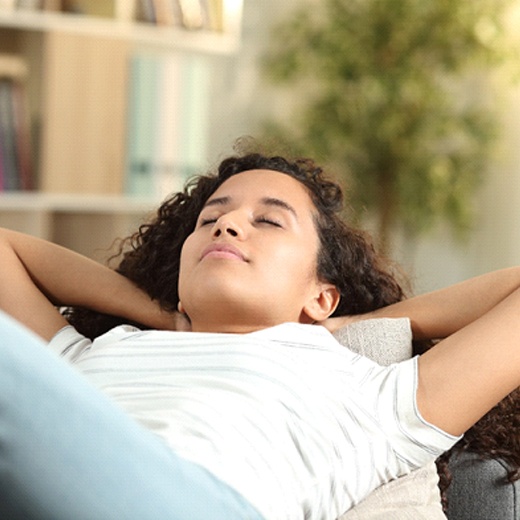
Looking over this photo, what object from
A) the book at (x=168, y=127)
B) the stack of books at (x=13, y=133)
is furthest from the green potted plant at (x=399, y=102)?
Result: the stack of books at (x=13, y=133)

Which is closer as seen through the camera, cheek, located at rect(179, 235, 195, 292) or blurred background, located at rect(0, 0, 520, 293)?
cheek, located at rect(179, 235, 195, 292)

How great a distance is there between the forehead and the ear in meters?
0.13

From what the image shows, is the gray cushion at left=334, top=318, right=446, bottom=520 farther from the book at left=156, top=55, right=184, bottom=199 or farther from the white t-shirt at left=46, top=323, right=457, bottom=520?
the book at left=156, top=55, right=184, bottom=199

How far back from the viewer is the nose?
151 centimetres

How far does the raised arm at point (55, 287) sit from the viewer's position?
1615mm

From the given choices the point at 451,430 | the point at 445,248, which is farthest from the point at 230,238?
the point at 445,248

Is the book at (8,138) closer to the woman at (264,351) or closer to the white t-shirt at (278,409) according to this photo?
the woman at (264,351)

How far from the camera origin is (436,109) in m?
4.27

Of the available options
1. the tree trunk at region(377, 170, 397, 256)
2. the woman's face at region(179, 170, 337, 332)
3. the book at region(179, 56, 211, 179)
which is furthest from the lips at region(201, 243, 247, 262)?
the tree trunk at region(377, 170, 397, 256)

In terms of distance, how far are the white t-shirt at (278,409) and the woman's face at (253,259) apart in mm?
67

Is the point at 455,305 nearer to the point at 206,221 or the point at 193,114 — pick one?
the point at 206,221

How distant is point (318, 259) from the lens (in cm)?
161

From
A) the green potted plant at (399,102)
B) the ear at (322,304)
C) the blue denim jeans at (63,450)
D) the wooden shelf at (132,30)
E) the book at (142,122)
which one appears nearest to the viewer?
the blue denim jeans at (63,450)

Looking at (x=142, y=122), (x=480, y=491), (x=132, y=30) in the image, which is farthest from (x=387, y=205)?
(x=480, y=491)
